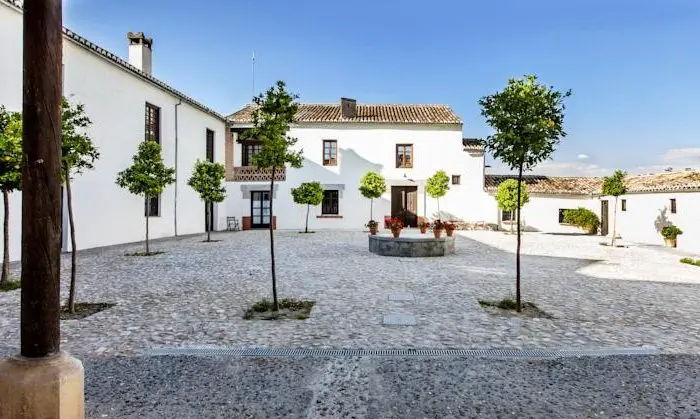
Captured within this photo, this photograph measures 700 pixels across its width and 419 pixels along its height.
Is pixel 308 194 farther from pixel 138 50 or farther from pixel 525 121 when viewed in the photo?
pixel 525 121

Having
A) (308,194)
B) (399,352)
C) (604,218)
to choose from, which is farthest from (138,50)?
(604,218)

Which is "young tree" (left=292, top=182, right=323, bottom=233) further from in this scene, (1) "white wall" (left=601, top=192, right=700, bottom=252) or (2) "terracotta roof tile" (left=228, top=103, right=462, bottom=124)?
(1) "white wall" (left=601, top=192, right=700, bottom=252)

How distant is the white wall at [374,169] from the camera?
81.2 ft

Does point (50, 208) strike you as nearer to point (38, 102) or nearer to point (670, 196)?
point (38, 102)

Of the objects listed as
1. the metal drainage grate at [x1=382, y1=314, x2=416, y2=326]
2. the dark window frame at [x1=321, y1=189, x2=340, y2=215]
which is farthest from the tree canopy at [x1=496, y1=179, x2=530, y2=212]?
the metal drainage grate at [x1=382, y1=314, x2=416, y2=326]

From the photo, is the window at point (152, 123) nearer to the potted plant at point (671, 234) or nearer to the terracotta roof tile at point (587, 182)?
the terracotta roof tile at point (587, 182)

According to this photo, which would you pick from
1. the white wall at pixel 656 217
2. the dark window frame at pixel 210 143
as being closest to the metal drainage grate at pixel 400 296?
the white wall at pixel 656 217

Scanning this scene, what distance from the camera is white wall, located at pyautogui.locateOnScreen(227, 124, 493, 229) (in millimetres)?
24750

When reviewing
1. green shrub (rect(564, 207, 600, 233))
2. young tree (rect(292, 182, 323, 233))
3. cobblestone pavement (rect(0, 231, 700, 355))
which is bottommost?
cobblestone pavement (rect(0, 231, 700, 355))

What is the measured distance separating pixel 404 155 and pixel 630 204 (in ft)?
37.6

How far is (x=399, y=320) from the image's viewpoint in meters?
5.96

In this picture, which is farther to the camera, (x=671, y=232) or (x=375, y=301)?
(x=671, y=232)

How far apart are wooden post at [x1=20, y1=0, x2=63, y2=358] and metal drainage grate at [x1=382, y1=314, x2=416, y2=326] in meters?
4.16


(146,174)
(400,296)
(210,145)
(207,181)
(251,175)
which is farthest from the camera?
(251,175)
